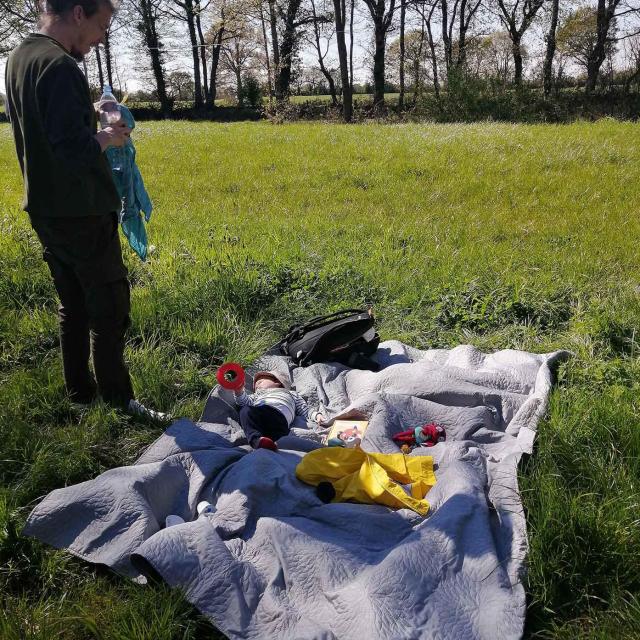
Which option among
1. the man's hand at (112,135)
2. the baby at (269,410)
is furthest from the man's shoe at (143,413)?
the man's hand at (112,135)

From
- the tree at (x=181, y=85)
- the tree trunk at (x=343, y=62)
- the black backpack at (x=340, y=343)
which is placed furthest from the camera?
the tree at (x=181, y=85)

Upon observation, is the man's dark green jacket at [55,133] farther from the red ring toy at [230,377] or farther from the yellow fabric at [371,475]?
the yellow fabric at [371,475]

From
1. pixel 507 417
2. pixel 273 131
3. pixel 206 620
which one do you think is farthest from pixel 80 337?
pixel 273 131

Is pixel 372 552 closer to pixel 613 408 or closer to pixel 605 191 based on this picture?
pixel 613 408

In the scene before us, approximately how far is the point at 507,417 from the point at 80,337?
2581 mm

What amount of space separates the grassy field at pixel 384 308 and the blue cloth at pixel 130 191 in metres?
0.87

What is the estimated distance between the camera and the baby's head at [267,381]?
3.98 m

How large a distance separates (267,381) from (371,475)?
1.32 metres

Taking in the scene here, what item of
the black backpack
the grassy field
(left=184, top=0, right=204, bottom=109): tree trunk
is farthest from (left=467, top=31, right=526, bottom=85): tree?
the black backpack

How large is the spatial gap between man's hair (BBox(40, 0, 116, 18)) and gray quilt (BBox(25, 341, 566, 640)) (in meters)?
2.15

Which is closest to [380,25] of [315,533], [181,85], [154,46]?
[154,46]

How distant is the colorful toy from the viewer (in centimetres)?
333

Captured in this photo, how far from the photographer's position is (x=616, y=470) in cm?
281

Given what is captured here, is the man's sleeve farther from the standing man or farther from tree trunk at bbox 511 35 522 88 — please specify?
tree trunk at bbox 511 35 522 88
